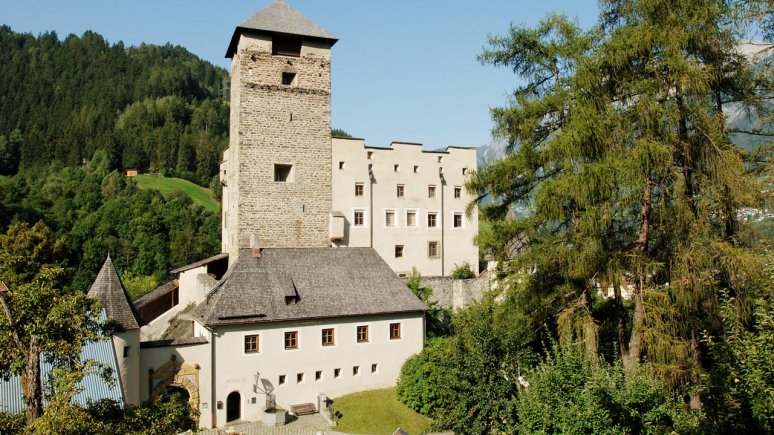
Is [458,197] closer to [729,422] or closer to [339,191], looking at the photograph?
[339,191]

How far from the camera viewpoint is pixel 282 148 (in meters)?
28.0

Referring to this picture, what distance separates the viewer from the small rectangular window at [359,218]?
29.6 meters

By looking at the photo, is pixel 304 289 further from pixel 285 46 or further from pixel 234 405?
pixel 285 46

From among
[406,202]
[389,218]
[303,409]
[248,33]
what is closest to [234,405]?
[303,409]

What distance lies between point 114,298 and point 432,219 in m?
17.1

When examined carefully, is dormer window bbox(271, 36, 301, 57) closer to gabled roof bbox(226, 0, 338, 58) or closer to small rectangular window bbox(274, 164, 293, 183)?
gabled roof bbox(226, 0, 338, 58)

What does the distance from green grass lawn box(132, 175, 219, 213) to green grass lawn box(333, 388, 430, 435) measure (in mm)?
68581

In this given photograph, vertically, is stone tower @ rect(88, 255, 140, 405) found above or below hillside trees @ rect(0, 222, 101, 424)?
below

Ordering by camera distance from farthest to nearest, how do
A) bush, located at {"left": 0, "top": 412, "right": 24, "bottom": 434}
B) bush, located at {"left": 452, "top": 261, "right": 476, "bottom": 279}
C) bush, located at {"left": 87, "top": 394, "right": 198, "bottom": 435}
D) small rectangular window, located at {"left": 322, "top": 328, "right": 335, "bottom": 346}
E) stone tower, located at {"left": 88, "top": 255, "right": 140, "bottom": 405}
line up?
1. bush, located at {"left": 452, "top": 261, "right": 476, "bottom": 279}
2. small rectangular window, located at {"left": 322, "top": 328, "right": 335, "bottom": 346}
3. stone tower, located at {"left": 88, "top": 255, "right": 140, "bottom": 405}
4. bush, located at {"left": 87, "top": 394, "right": 198, "bottom": 435}
5. bush, located at {"left": 0, "top": 412, "right": 24, "bottom": 434}

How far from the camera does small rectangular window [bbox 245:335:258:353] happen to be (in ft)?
68.4

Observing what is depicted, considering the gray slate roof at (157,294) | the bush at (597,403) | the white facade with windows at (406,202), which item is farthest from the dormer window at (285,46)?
the bush at (597,403)

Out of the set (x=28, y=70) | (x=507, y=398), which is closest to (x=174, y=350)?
(x=507, y=398)

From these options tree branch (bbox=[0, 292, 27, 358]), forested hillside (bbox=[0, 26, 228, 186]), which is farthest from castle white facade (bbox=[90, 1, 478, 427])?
forested hillside (bbox=[0, 26, 228, 186])

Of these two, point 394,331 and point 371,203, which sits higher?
point 371,203
